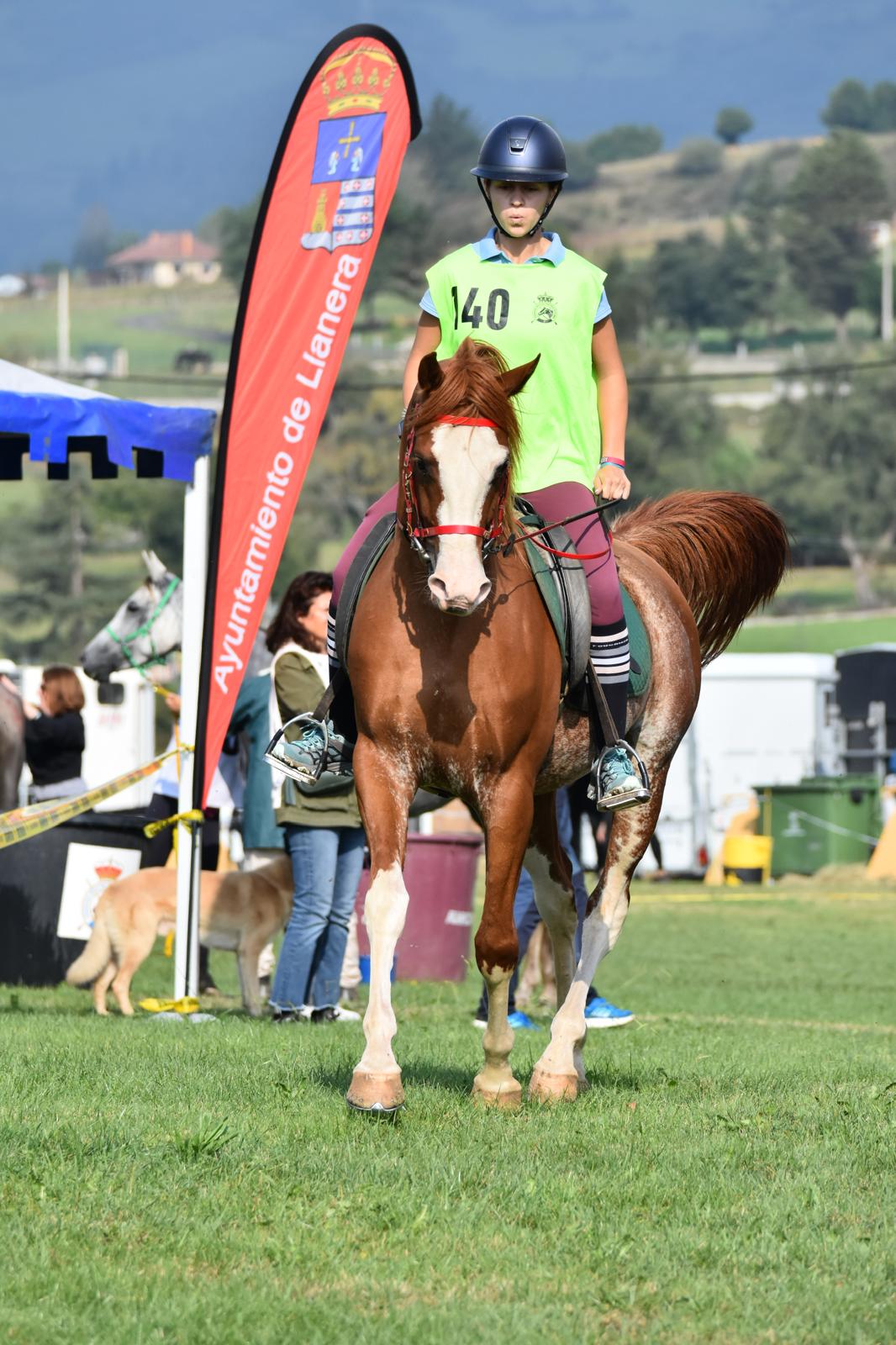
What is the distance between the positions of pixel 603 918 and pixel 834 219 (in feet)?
616

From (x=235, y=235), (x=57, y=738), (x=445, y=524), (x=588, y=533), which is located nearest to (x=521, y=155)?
(x=588, y=533)

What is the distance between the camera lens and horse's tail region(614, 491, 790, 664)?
8875 mm

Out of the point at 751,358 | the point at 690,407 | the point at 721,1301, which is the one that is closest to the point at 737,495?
the point at 721,1301

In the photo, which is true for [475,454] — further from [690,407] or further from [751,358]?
[751,358]

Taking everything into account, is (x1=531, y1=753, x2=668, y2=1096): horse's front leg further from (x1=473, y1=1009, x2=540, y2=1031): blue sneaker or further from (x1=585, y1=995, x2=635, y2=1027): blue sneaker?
(x1=585, y1=995, x2=635, y2=1027): blue sneaker

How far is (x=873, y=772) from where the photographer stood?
113ft

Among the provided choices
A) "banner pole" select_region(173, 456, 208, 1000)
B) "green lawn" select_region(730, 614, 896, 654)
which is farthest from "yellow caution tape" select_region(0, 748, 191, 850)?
"green lawn" select_region(730, 614, 896, 654)

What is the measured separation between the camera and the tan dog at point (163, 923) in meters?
11.1

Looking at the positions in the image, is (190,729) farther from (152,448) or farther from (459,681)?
(459,681)

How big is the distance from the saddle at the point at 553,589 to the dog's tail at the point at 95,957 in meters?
4.75

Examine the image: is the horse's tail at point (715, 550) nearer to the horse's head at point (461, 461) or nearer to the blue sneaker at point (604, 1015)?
the horse's head at point (461, 461)

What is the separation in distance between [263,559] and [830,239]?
588 feet

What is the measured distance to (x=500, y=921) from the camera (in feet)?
22.0

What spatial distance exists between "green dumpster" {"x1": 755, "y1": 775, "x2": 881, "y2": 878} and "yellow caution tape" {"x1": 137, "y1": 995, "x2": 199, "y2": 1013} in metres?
21.6
